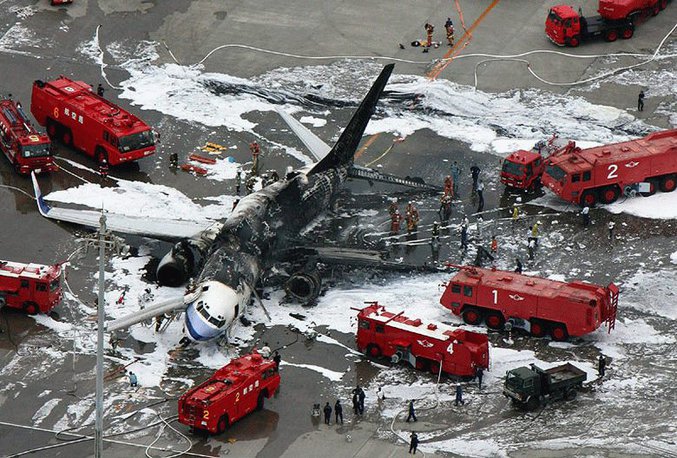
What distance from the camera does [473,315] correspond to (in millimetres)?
80438

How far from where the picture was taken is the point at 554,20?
363ft

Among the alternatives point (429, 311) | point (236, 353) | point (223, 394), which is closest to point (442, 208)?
point (429, 311)

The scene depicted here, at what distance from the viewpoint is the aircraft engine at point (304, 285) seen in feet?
268

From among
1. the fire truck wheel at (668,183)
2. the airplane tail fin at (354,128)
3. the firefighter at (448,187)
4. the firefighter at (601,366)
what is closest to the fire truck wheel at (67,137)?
the airplane tail fin at (354,128)

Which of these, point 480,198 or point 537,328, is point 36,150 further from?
point 537,328

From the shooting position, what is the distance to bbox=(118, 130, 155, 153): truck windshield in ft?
310

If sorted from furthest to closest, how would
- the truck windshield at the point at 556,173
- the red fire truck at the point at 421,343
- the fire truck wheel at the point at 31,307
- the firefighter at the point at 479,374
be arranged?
the truck windshield at the point at 556,173
the fire truck wheel at the point at 31,307
the red fire truck at the point at 421,343
the firefighter at the point at 479,374

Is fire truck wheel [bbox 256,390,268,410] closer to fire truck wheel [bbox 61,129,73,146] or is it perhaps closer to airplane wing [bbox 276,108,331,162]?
airplane wing [bbox 276,108,331,162]

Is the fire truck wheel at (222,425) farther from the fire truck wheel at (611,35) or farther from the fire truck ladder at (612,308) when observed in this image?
the fire truck wheel at (611,35)

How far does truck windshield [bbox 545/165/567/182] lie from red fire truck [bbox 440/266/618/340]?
39.2 feet

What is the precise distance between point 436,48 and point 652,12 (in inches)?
678

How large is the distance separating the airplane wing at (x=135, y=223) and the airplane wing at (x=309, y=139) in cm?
929

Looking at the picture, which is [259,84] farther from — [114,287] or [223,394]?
[223,394]

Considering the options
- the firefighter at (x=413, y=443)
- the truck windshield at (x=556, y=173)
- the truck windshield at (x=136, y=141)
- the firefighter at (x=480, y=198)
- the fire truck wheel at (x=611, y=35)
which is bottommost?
the firefighter at (x=413, y=443)
